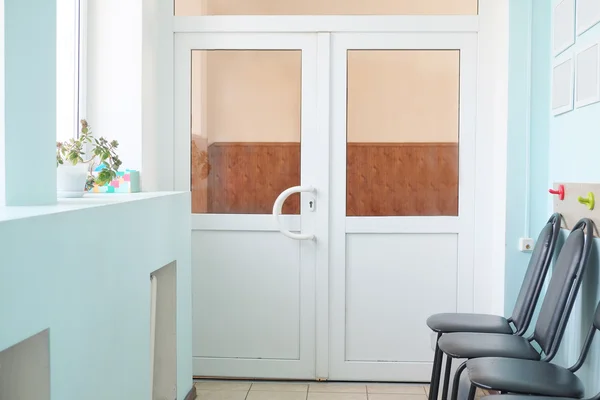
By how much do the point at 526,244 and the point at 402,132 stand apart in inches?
35.2

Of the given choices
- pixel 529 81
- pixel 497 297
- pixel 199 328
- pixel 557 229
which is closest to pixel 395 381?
pixel 497 297

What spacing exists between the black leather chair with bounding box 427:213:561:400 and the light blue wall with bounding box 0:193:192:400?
3.96 ft

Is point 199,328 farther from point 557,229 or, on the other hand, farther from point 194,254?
point 557,229

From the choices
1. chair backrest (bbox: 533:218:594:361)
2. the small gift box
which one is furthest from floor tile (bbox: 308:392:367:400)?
the small gift box

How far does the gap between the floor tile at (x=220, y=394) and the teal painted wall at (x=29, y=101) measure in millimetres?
1750

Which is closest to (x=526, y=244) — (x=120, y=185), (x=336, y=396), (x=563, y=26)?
(x=563, y=26)

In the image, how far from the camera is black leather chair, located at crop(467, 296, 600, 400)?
7.72ft

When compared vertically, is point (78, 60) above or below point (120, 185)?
above

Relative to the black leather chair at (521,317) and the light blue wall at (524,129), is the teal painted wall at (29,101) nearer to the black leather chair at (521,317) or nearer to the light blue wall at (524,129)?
the black leather chair at (521,317)

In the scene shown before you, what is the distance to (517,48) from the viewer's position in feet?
12.3

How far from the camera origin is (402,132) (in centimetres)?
414

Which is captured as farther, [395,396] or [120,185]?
[395,396]

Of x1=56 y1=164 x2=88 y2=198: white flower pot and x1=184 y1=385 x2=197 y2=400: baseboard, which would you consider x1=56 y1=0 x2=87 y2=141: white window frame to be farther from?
x1=184 y1=385 x2=197 y2=400: baseboard

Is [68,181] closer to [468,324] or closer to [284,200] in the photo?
[284,200]
